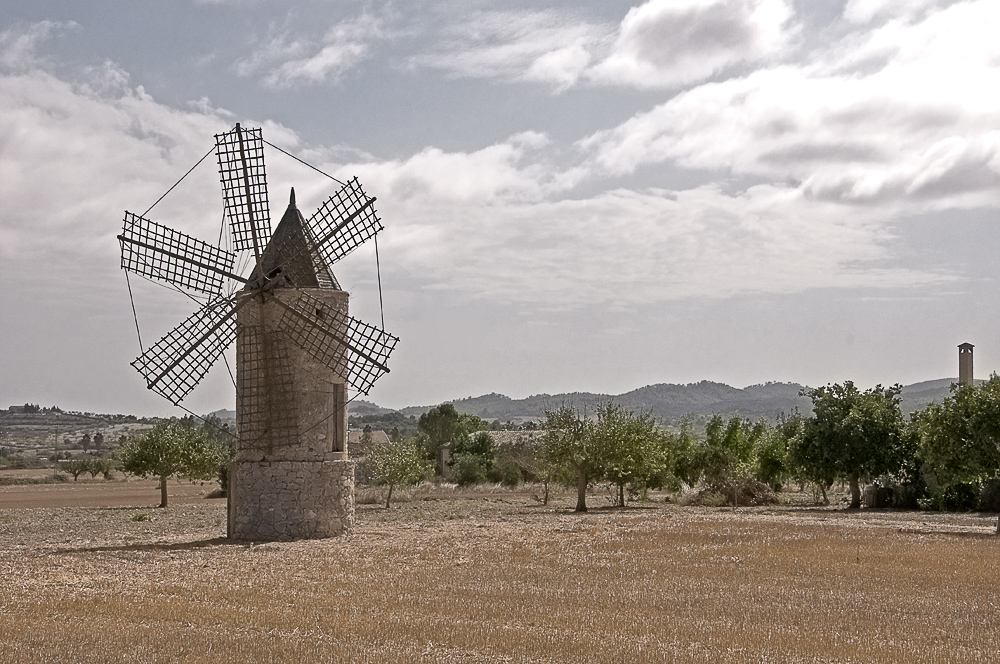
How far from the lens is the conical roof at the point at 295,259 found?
26766 millimetres

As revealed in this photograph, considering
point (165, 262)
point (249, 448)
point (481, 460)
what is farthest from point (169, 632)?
point (481, 460)

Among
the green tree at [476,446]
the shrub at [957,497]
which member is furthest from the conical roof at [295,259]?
the green tree at [476,446]

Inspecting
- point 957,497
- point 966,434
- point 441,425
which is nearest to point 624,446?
point 957,497

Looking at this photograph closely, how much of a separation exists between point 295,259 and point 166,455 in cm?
2461

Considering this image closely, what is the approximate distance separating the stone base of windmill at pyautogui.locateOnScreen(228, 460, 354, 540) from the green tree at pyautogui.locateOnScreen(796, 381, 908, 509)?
2392 cm

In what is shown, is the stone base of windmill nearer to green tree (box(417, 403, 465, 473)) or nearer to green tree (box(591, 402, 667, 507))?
green tree (box(591, 402, 667, 507))

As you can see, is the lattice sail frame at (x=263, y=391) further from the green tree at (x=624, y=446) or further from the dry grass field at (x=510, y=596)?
the green tree at (x=624, y=446)

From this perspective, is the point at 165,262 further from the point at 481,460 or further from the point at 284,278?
the point at 481,460

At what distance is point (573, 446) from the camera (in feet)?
134

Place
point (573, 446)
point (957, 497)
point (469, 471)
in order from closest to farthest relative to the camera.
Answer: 1. point (957, 497)
2. point (573, 446)
3. point (469, 471)

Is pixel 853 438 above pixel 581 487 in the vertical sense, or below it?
above

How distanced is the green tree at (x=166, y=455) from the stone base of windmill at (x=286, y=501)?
72.7 ft

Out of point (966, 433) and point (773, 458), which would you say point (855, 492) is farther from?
point (966, 433)

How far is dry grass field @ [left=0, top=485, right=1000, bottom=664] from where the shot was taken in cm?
1168
